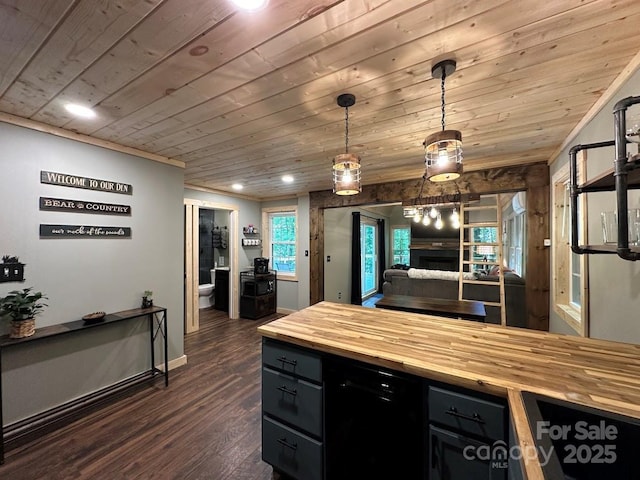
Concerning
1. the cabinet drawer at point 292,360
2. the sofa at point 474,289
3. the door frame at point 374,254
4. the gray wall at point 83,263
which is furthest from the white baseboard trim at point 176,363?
the door frame at point 374,254

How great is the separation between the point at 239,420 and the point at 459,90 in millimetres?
2912

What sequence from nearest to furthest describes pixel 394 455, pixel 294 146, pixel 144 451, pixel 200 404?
1. pixel 394 455
2. pixel 144 451
3. pixel 200 404
4. pixel 294 146

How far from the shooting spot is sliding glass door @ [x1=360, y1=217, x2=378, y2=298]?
7023 mm

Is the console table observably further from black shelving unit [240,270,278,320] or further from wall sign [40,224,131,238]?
black shelving unit [240,270,278,320]

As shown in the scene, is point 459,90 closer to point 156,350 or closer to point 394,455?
point 394,455

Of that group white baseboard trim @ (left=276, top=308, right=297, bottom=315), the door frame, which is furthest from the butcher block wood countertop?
the door frame

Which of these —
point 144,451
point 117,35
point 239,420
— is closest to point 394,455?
point 239,420

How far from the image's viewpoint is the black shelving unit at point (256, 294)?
16.8 ft

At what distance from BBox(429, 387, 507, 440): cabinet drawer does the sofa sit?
3500 millimetres

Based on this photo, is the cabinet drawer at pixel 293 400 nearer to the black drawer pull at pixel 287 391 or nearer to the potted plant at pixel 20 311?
the black drawer pull at pixel 287 391

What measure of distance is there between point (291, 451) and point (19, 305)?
2.20m

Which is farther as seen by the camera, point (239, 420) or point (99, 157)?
point (99, 157)

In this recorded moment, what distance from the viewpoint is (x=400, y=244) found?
9.20 m

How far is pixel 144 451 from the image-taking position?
188cm
